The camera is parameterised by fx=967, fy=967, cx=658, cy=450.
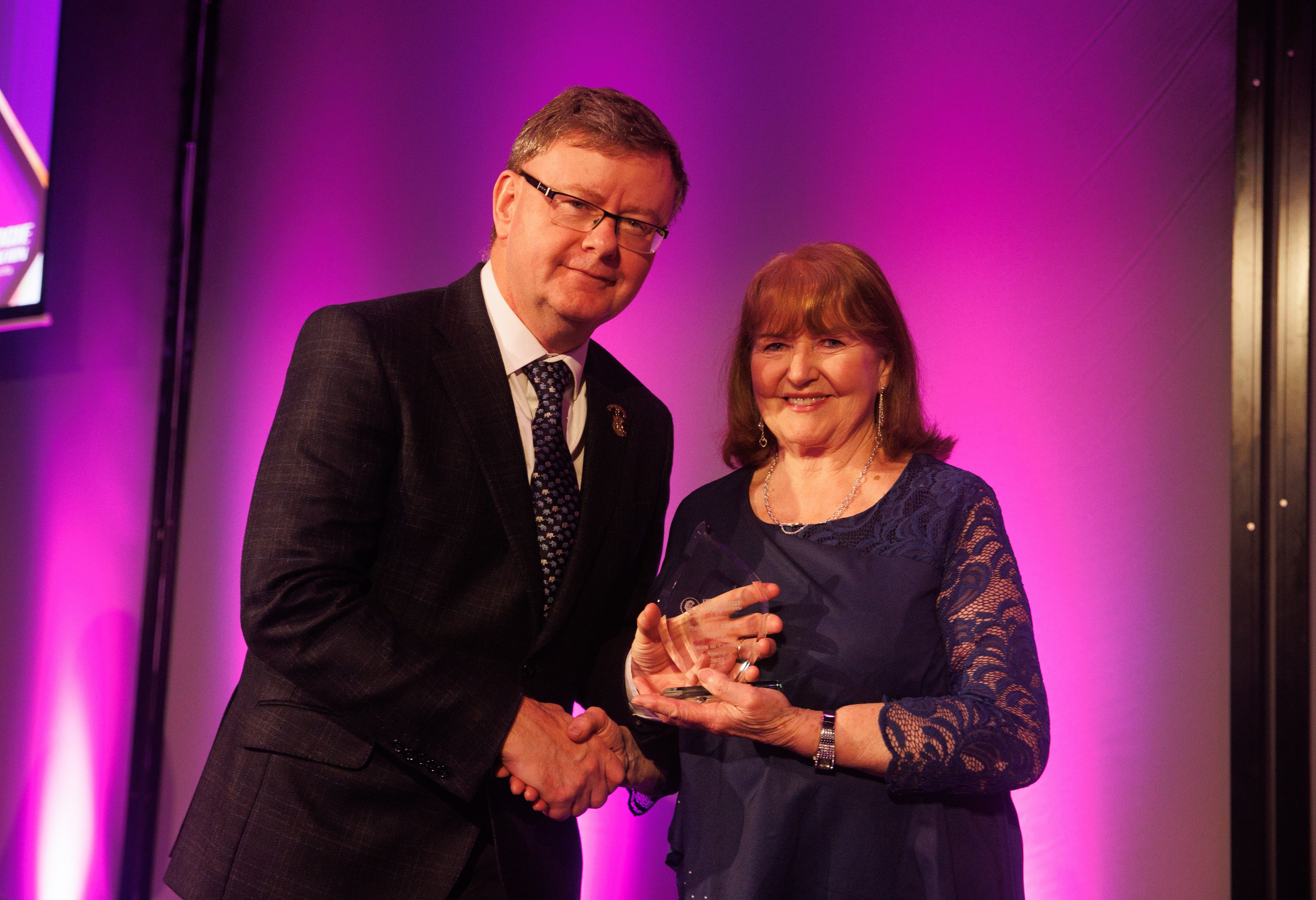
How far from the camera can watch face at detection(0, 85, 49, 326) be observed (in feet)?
9.56

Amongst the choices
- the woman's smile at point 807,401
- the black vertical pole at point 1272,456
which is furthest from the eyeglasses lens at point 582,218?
the black vertical pole at point 1272,456

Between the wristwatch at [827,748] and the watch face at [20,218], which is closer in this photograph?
the wristwatch at [827,748]

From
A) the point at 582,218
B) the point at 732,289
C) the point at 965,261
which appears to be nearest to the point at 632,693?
the point at 582,218

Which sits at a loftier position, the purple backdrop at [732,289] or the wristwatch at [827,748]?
the purple backdrop at [732,289]

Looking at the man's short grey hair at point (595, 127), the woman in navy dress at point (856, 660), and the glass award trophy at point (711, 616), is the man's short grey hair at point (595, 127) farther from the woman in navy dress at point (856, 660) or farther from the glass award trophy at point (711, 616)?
the glass award trophy at point (711, 616)

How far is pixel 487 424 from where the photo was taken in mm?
1607

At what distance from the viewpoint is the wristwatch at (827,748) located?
1477 millimetres

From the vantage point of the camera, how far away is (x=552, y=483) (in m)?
1.67

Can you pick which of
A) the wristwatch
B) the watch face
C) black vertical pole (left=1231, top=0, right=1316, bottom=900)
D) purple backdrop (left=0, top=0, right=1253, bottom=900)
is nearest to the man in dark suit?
the wristwatch

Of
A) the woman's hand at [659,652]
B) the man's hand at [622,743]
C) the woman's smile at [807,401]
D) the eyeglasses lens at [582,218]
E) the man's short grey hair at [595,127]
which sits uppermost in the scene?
the man's short grey hair at [595,127]

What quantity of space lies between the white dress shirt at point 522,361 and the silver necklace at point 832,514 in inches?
14.1

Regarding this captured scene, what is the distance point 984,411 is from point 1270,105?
973mm

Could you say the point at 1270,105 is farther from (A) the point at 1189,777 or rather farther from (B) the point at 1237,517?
(A) the point at 1189,777

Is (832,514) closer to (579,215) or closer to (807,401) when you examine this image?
(807,401)
